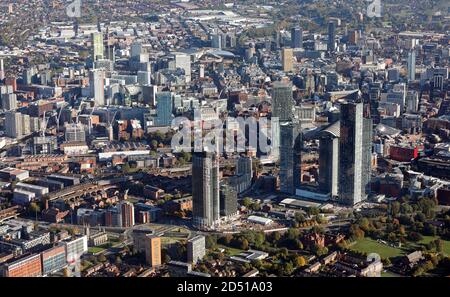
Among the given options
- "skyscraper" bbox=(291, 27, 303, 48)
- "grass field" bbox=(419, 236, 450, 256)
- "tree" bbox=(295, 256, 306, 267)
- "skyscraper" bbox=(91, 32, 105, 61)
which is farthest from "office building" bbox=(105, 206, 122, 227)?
"skyscraper" bbox=(291, 27, 303, 48)

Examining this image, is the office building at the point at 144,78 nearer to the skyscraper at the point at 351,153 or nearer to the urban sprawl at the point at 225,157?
the urban sprawl at the point at 225,157

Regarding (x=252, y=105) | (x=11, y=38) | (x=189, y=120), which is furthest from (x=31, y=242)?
(x=11, y=38)

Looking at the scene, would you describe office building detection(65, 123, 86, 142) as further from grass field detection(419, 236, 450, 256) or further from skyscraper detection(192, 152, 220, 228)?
grass field detection(419, 236, 450, 256)

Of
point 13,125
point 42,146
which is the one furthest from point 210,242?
point 13,125

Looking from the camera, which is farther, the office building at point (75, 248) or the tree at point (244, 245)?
the tree at point (244, 245)

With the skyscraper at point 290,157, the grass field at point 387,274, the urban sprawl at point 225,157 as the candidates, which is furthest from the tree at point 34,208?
the grass field at point 387,274

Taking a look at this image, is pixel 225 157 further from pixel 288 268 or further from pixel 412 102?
pixel 412 102
